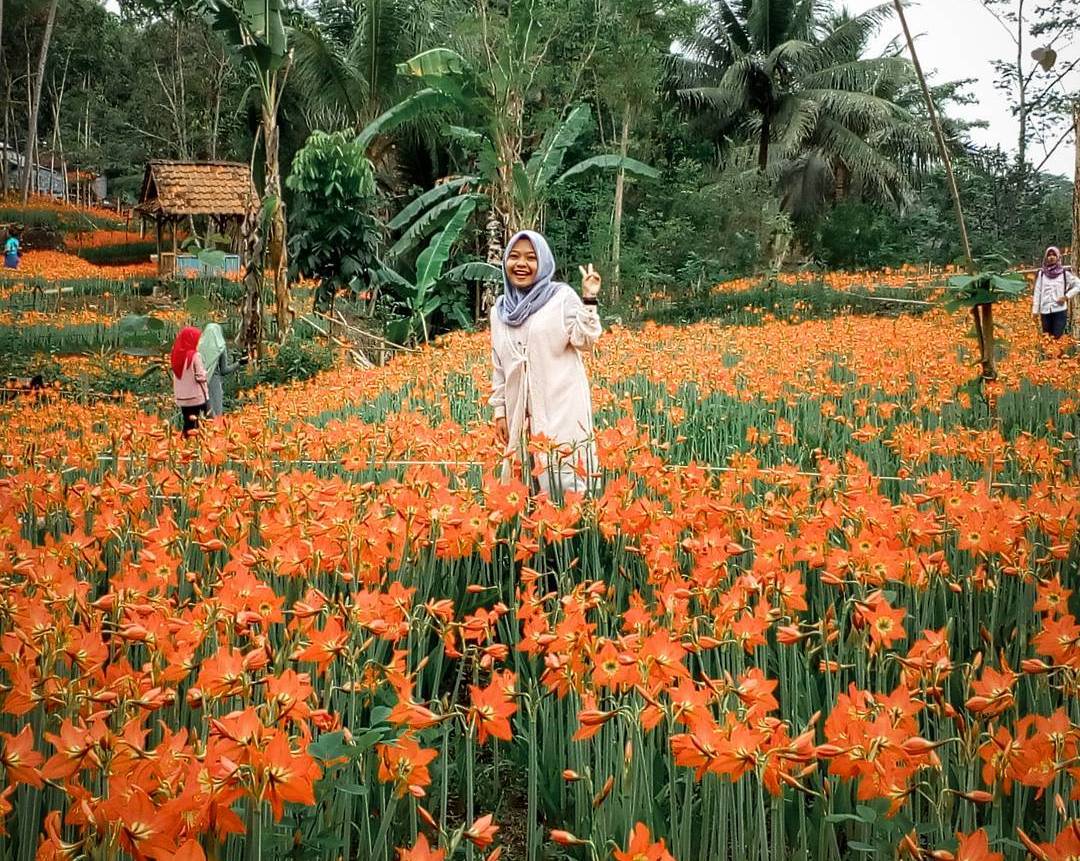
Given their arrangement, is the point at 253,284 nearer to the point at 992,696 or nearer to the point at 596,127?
the point at 992,696

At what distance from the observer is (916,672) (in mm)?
1671

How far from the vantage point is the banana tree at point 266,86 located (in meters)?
10.1

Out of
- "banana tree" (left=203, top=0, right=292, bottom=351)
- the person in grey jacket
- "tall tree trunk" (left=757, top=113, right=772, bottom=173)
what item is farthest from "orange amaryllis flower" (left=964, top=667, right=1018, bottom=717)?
"tall tree trunk" (left=757, top=113, right=772, bottom=173)

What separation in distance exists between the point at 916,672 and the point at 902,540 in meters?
0.83

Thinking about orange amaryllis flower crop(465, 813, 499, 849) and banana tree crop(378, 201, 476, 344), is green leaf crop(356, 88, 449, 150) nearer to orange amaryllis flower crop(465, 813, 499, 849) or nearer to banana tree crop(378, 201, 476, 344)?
banana tree crop(378, 201, 476, 344)

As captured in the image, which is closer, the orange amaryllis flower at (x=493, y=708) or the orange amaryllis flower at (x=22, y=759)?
the orange amaryllis flower at (x=22, y=759)

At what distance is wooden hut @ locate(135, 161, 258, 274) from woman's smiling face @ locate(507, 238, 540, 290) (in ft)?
55.3

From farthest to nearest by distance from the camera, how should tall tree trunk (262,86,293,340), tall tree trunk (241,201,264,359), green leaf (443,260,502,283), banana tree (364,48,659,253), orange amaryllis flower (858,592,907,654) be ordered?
green leaf (443,260,502,283) < banana tree (364,48,659,253) < tall tree trunk (241,201,264,359) < tall tree trunk (262,86,293,340) < orange amaryllis flower (858,592,907,654)

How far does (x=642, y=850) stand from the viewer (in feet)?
4.04

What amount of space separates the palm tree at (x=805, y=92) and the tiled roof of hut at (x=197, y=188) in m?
11.3

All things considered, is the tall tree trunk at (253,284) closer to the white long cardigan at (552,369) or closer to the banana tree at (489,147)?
the banana tree at (489,147)

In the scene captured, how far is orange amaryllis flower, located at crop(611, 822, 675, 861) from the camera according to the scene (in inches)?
46.8

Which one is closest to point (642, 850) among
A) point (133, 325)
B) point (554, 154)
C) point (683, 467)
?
point (683, 467)

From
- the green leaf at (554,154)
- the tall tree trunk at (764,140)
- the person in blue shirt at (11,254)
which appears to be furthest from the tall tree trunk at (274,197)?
the tall tree trunk at (764,140)
